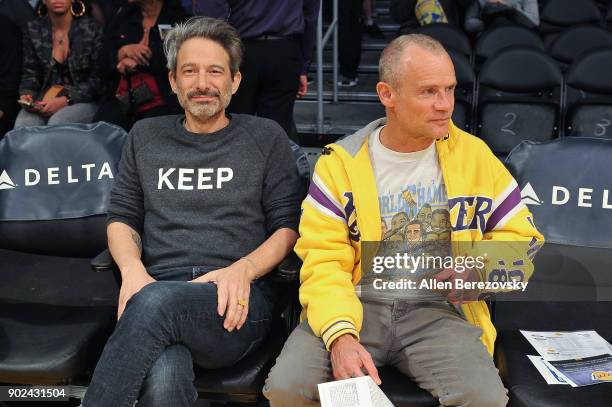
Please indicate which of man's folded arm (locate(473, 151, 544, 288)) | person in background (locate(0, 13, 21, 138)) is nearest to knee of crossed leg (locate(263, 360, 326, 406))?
man's folded arm (locate(473, 151, 544, 288))

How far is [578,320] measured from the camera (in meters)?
2.34

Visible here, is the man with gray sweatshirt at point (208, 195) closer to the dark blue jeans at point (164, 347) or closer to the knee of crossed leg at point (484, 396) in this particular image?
the dark blue jeans at point (164, 347)

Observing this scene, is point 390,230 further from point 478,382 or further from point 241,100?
point 241,100

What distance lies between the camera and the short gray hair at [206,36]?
232cm

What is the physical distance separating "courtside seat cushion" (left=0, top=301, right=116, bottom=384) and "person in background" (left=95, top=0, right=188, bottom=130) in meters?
1.48

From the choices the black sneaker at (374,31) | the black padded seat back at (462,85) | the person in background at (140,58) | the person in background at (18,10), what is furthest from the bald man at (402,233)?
the black sneaker at (374,31)

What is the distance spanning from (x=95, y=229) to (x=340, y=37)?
3.35 m

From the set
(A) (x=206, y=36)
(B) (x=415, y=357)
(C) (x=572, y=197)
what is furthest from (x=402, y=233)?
(A) (x=206, y=36)

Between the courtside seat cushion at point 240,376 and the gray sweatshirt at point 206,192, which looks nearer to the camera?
the courtside seat cushion at point 240,376

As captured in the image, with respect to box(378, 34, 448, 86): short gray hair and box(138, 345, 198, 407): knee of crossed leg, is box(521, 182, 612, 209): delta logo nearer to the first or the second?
box(378, 34, 448, 86): short gray hair

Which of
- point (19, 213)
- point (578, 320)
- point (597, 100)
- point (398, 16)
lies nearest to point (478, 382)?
point (578, 320)

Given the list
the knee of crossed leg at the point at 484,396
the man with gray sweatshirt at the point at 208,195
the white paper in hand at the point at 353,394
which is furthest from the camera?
the man with gray sweatshirt at the point at 208,195

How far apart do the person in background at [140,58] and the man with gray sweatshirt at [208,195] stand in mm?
1300

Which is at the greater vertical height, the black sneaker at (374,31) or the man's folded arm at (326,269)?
the black sneaker at (374,31)
